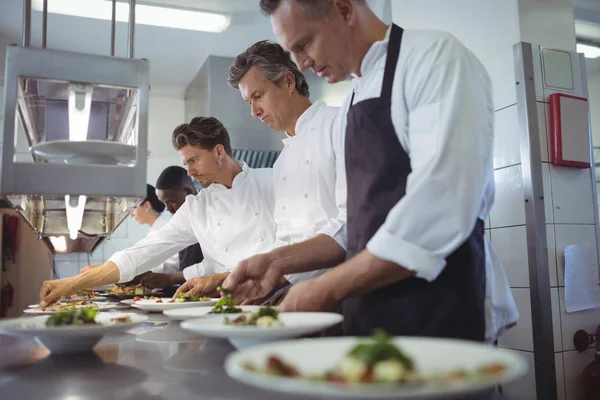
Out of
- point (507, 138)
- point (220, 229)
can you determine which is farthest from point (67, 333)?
point (507, 138)

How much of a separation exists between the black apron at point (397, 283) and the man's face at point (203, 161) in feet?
5.36

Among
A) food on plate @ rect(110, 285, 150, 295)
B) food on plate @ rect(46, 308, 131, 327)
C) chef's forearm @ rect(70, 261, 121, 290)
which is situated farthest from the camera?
food on plate @ rect(110, 285, 150, 295)

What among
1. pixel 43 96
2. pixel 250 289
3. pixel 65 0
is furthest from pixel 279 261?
pixel 65 0

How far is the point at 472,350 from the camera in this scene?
28.4 inches

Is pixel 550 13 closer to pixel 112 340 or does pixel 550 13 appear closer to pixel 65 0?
pixel 112 340

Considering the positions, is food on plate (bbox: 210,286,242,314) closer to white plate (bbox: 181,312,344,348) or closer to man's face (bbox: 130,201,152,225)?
white plate (bbox: 181,312,344,348)

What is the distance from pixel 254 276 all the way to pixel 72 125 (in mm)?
644

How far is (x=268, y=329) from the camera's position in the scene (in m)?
0.98

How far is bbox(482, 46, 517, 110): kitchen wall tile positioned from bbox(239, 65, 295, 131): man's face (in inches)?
48.5

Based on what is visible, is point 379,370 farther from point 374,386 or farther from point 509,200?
point 509,200

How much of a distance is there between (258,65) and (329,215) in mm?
713

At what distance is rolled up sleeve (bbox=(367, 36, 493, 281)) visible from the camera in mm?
1093

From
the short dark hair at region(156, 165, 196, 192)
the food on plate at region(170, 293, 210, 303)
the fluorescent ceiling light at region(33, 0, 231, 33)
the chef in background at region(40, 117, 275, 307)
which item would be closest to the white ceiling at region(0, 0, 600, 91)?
the fluorescent ceiling light at region(33, 0, 231, 33)

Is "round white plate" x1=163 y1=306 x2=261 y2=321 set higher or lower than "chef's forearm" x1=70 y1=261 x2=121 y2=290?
lower
